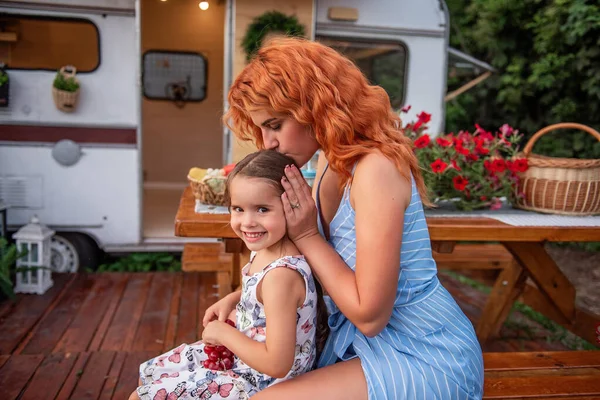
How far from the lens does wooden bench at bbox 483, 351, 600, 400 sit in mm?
2047

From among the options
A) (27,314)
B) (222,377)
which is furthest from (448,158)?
(27,314)

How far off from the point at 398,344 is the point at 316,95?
0.70 m

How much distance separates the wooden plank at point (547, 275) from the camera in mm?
3184

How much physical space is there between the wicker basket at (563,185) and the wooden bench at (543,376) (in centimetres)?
79

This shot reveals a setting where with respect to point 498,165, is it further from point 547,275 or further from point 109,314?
point 109,314

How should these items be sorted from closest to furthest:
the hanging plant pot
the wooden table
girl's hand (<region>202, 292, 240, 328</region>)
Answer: girl's hand (<region>202, 292, 240, 328</region>), the wooden table, the hanging plant pot

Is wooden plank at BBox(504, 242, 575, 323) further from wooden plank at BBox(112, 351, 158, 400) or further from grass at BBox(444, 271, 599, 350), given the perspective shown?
wooden plank at BBox(112, 351, 158, 400)

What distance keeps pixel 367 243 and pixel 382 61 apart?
4.45m

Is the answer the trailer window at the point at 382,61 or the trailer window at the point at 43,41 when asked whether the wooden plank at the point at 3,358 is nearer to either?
the trailer window at the point at 43,41

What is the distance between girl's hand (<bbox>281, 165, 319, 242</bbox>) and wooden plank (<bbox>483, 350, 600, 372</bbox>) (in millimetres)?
1147

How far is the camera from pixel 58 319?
3.84 m

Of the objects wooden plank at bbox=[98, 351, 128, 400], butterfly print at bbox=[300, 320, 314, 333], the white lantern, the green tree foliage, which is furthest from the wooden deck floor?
the green tree foliage

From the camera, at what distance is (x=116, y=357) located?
10.6 feet

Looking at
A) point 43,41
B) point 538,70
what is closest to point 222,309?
point 43,41
